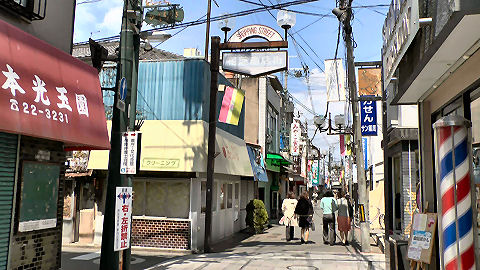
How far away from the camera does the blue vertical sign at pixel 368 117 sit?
14828 mm

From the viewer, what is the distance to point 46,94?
242 inches

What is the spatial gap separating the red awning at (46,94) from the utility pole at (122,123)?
0.35m

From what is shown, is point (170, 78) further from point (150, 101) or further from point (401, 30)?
point (401, 30)

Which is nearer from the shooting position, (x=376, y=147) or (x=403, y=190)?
(x=403, y=190)

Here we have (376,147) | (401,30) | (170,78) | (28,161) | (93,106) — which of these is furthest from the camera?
(376,147)

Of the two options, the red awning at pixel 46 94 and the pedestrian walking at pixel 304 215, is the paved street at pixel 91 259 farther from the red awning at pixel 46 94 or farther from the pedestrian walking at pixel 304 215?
the pedestrian walking at pixel 304 215

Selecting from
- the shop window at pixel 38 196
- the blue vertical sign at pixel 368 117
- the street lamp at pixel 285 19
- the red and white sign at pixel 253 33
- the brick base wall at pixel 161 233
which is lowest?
the brick base wall at pixel 161 233

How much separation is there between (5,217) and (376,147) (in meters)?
20.9

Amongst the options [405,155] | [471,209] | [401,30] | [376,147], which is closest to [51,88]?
[401,30]

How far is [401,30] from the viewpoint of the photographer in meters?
5.68

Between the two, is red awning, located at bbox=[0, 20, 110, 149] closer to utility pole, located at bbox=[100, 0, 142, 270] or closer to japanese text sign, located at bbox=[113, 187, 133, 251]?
utility pole, located at bbox=[100, 0, 142, 270]

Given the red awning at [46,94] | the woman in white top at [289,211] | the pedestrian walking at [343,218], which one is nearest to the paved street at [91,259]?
the red awning at [46,94]

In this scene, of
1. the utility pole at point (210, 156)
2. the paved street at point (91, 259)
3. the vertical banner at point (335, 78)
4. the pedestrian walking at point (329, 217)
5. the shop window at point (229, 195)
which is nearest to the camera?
the paved street at point (91, 259)

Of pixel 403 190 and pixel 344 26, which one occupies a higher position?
pixel 344 26
